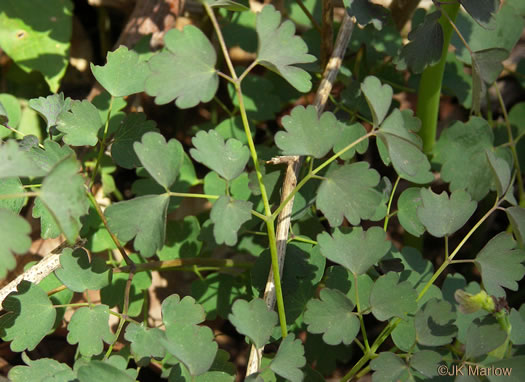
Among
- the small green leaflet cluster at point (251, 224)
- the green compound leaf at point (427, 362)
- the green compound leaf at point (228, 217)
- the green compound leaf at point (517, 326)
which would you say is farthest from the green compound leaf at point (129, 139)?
the green compound leaf at point (517, 326)

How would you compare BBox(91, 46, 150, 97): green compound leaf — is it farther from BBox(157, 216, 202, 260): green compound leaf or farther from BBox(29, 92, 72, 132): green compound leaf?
BBox(157, 216, 202, 260): green compound leaf

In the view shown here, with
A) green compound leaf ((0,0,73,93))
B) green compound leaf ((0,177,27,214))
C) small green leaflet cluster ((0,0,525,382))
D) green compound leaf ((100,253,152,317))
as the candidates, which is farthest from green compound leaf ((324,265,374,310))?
green compound leaf ((0,0,73,93))

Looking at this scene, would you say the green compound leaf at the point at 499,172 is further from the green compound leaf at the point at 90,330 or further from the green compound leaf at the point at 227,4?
the green compound leaf at the point at 90,330

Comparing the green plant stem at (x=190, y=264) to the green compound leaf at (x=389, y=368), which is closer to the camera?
the green compound leaf at (x=389, y=368)

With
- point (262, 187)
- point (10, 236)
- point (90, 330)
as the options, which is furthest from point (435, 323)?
point (10, 236)

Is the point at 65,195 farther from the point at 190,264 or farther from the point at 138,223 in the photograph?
the point at 190,264

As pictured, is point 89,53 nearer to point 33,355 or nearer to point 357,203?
point 33,355
